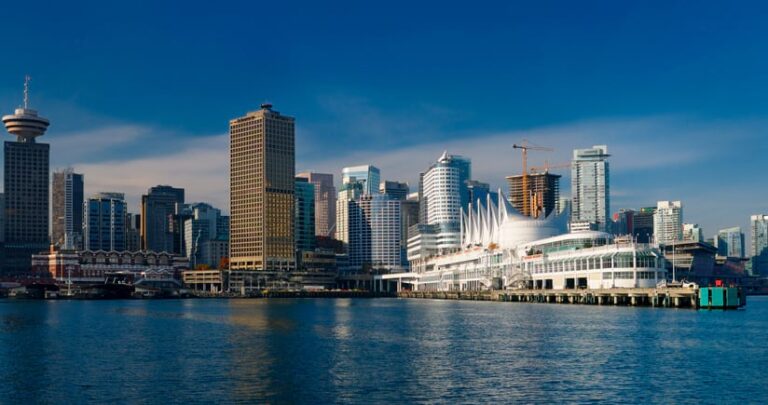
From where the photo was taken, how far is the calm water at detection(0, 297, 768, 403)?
4984cm

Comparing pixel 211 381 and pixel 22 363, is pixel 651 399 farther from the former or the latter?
pixel 22 363

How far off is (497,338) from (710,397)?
34423mm

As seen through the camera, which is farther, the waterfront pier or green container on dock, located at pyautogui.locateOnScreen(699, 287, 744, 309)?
the waterfront pier

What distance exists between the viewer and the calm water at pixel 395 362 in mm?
49844

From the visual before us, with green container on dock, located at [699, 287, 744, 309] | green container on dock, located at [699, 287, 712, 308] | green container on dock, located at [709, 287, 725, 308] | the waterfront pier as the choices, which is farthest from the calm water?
Answer: the waterfront pier

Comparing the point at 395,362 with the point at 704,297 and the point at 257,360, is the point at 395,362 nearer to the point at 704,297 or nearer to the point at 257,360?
the point at 257,360

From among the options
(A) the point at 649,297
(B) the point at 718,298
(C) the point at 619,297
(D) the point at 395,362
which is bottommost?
(D) the point at 395,362

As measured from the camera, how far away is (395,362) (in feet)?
208

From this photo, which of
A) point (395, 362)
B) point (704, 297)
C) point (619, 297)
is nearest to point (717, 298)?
point (704, 297)

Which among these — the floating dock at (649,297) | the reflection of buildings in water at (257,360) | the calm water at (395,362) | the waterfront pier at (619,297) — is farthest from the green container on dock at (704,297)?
the reflection of buildings in water at (257,360)

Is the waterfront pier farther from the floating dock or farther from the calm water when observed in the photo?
the calm water

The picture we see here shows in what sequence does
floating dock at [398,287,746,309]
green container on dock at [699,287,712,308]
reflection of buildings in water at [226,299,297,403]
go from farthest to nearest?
floating dock at [398,287,746,309], green container on dock at [699,287,712,308], reflection of buildings in water at [226,299,297,403]

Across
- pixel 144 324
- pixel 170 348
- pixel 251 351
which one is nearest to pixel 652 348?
pixel 251 351

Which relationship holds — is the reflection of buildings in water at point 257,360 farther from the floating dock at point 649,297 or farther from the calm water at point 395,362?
the floating dock at point 649,297
